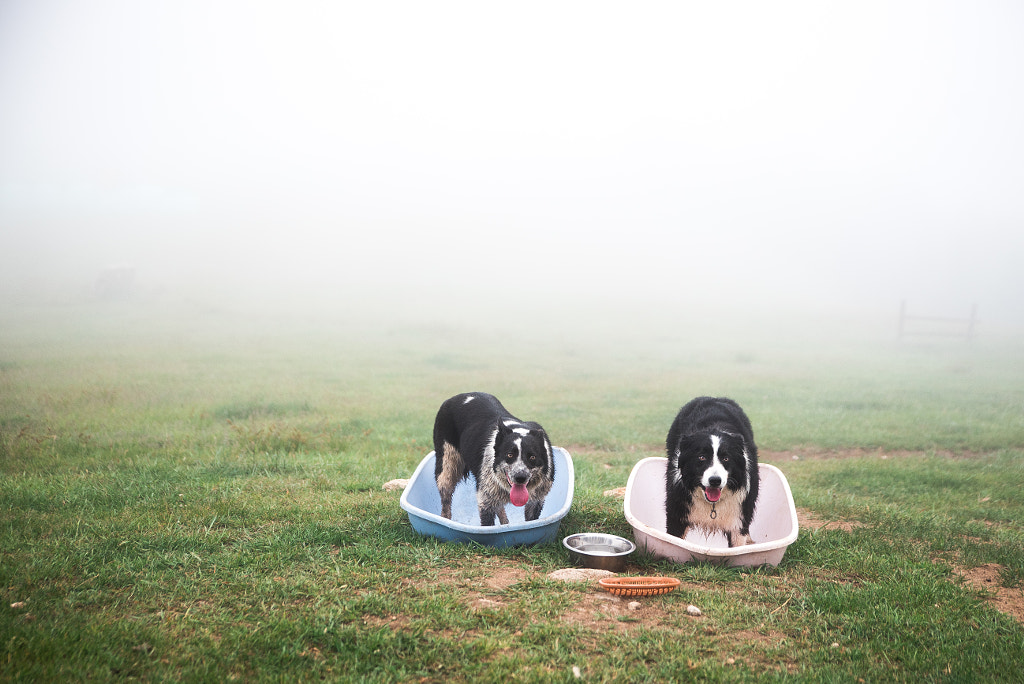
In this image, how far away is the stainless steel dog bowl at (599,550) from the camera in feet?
14.9

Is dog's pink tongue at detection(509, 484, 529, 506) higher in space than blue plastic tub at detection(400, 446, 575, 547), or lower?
higher

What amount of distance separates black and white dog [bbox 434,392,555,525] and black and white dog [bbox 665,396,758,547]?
A: 1007 mm

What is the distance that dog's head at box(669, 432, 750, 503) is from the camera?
4738mm

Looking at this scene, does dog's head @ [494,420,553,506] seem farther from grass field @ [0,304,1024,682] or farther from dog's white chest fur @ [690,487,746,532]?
dog's white chest fur @ [690,487,746,532]

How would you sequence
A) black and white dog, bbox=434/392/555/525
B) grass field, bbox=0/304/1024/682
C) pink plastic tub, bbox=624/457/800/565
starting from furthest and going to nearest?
black and white dog, bbox=434/392/555/525
pink plastic tub, bbox=624/457/800/565
grass field, bbox=0/304/1024/682

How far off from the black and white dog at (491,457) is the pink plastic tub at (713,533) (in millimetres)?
746

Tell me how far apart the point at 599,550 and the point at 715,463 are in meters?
1.06

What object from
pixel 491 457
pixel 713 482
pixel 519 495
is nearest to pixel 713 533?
pixel 713 482

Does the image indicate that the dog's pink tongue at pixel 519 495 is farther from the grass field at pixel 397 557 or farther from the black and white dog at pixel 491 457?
the grass field at pixel 397 557

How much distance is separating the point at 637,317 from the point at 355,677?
3344 centimetres

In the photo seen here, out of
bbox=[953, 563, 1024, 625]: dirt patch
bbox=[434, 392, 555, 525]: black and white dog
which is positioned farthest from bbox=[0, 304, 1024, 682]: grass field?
bbox=[434, 392, 555, 525]: black and white dog

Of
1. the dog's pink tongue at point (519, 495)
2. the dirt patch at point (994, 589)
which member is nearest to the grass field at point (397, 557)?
the dirt patch at point (994, 589)

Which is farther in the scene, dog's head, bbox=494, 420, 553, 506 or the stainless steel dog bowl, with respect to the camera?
dog's head, bbox=494, 420, 553, 506

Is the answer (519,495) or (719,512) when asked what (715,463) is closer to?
(719,512)
